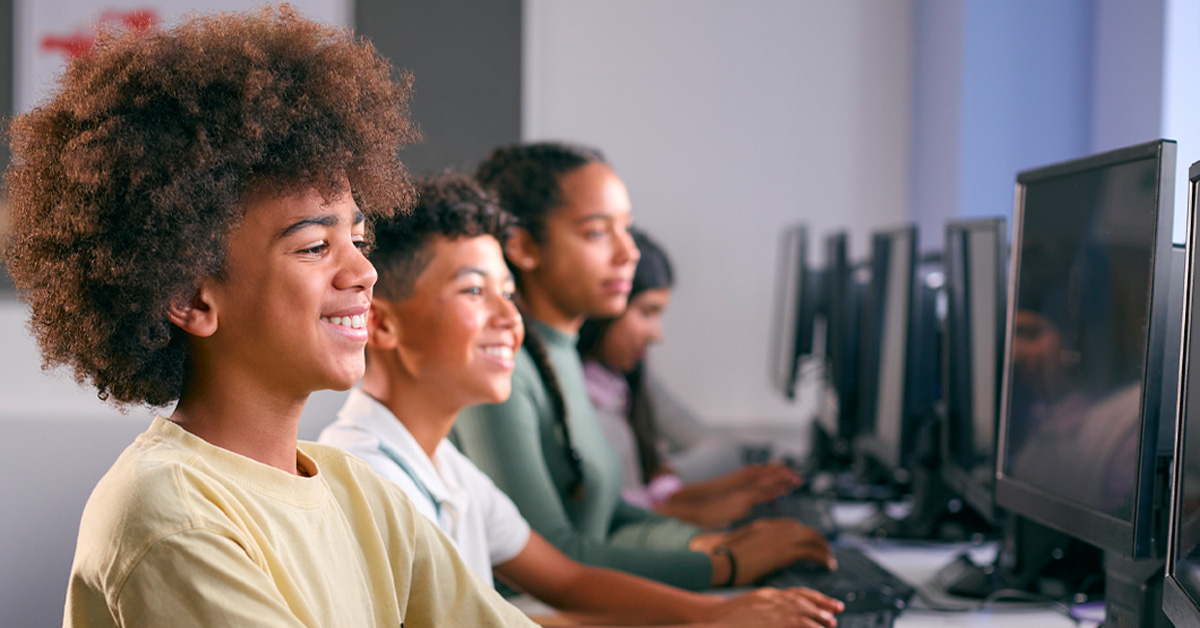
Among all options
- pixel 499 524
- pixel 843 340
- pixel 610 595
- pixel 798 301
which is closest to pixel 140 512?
pixel 499 524

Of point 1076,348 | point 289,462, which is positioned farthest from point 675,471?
point 289,462

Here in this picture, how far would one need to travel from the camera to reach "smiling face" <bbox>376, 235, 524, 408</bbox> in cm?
134

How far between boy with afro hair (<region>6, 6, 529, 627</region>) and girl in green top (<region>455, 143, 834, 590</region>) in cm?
69

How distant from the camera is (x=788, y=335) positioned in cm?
317

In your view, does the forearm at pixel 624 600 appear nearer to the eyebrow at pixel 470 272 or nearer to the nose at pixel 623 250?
the eyebrow at pixel 470 272

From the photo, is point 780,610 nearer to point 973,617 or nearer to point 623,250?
point 973,617

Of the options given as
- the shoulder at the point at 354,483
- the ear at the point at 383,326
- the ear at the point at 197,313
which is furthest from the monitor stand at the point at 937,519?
the ear at the point at 197,313

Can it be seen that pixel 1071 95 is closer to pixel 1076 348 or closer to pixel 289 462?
pixel 1076 348

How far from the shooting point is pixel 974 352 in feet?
5.68

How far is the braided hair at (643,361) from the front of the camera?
287 cm

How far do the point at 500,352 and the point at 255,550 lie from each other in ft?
2.09

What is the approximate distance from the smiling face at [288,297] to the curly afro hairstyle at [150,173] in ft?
0.06

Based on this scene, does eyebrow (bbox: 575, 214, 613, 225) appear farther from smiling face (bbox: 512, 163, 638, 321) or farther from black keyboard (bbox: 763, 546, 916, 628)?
black keyboard (bbox: 763, 546, 916, 628)

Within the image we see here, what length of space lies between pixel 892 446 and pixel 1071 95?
56.8 inches
